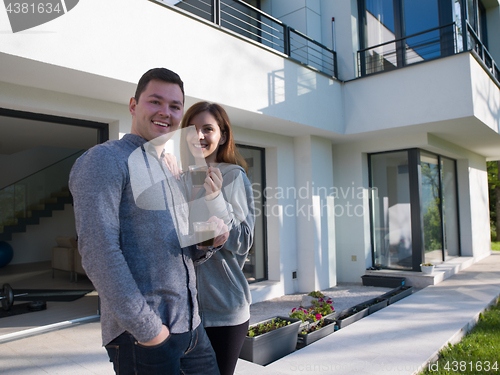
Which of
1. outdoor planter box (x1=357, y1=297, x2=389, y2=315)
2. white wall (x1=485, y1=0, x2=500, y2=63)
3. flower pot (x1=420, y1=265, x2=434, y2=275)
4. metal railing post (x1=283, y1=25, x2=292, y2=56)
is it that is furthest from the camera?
white wall (x1=485, y1=0, x2=500, y2=63)

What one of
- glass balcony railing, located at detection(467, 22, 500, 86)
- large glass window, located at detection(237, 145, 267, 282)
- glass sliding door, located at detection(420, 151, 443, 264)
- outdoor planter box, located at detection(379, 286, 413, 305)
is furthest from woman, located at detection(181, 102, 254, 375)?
glass sliding door, located at detection(420, 151, 443, 264)

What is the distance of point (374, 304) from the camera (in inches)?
169

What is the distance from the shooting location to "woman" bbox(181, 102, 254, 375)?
1.29 meters

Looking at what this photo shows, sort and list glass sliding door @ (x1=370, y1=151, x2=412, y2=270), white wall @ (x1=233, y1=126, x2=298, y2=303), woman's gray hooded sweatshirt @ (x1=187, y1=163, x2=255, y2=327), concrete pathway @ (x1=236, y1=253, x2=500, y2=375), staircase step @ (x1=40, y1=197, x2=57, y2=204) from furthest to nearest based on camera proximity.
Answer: staircase step @ (x1=40, y1=197, x2=57, y2=204) → glass sliding door @ (x1=370, y1=151, x2=412, y2=270) → white wall @ (x1=233, y1=126, x2=298, y2=303) → concrete pathway @ (x1=236, y1=253, x2=500, y2=375) → woman's gray hooded sweatshirt @ (x1=187, y1=163, x2=255, y2=327)

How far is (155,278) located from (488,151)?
994 cm

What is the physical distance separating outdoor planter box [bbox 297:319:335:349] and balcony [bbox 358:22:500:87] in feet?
13.2

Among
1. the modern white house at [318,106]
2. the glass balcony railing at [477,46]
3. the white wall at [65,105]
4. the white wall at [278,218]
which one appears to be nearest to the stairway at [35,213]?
the modern white house at [318,106]

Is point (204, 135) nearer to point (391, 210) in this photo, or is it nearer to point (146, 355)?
point (146, 355)

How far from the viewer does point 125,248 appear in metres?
0.94

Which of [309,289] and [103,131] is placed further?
[309,289]

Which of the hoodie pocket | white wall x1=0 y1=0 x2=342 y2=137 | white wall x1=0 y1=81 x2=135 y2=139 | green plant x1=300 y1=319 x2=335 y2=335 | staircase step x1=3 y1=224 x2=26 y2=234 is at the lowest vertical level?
green plant x1=300 y1=319 x2=335 y2=335

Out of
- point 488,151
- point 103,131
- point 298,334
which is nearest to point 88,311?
point 103,131

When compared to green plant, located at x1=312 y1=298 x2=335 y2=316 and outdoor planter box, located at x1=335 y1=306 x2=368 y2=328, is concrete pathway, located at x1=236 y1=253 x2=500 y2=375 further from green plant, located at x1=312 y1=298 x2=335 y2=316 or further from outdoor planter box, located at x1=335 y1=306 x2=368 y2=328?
green plant, located at x1=312 y1=298 x2=335 y2=316

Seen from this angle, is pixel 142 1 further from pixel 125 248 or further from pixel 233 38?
pixel 125 248
